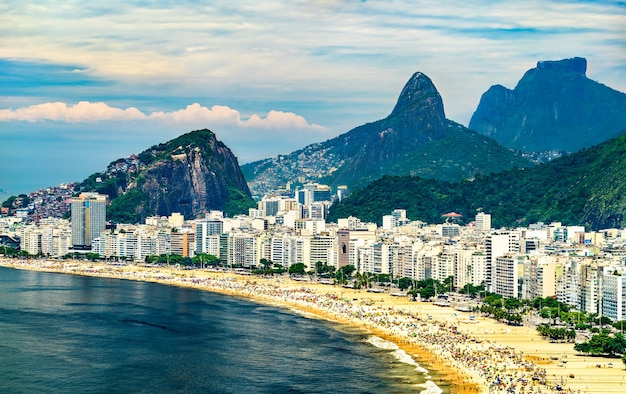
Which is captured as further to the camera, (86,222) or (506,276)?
(86,222)

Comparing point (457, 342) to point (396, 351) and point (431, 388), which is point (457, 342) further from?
point (431, 388)

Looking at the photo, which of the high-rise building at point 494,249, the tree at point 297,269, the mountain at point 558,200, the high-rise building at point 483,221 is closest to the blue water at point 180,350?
the high-rise building at point 494,249

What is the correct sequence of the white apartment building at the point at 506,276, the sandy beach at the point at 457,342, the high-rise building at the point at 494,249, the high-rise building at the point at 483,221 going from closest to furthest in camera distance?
the sandy beach at the point at 457,342, the white apartment building at the point at 506,276, the high-rise building at the point at 494,249, the high-rise building at the point at 483,221

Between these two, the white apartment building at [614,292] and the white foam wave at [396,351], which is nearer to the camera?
→ the white foam wave at [396,351]

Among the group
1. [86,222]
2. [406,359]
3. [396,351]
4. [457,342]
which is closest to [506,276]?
[457,342]

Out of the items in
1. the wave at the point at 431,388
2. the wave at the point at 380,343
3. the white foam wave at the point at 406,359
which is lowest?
the wave at the point at 431,388

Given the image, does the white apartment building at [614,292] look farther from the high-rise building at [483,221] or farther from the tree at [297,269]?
the high-rise building at [483,221]

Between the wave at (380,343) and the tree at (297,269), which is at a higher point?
the tree at (297,269)
